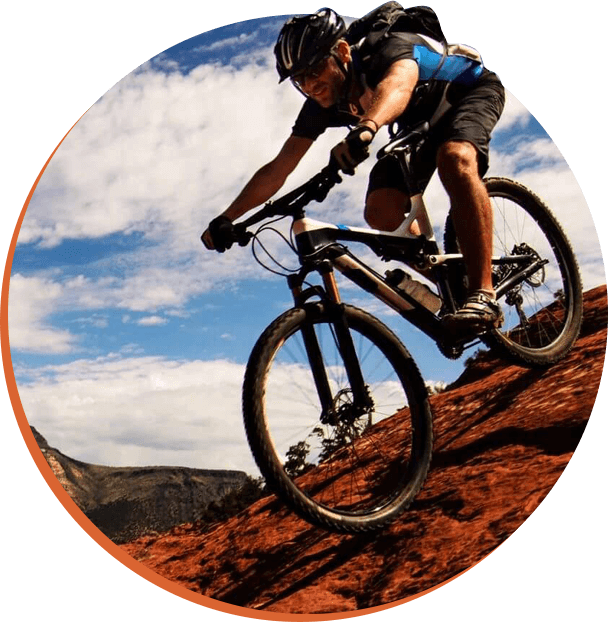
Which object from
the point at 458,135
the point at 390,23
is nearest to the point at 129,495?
the point at 458,135

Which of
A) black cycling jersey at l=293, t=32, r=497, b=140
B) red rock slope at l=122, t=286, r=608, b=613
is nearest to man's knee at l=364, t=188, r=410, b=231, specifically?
black cycling jersey at l=293, t=32, r=497, b=140

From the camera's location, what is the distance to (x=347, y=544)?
4227 mm

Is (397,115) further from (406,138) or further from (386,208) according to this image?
(386,208)

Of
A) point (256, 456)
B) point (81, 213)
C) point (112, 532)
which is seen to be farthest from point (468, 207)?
point (112, 532)

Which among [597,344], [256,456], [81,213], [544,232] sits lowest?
[597,344]

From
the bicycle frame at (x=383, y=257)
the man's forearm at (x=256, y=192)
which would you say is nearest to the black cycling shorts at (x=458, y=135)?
the bicycle frame at (x=383, y=257)

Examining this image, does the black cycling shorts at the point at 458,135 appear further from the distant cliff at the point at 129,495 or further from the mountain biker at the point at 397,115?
the distant cliff at the point at 129,495

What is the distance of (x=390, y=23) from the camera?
4504 millimetres

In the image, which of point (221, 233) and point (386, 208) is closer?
point (221, 233)

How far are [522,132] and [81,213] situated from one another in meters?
2.93

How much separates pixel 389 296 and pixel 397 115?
1004mm

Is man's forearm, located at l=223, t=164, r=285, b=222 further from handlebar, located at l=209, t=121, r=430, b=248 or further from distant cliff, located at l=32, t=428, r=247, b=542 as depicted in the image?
distant cliff, located at l=32, t=428, r=247, b=542

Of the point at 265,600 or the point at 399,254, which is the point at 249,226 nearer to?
the point at 399,254

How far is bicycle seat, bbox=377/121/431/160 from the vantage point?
460cm
